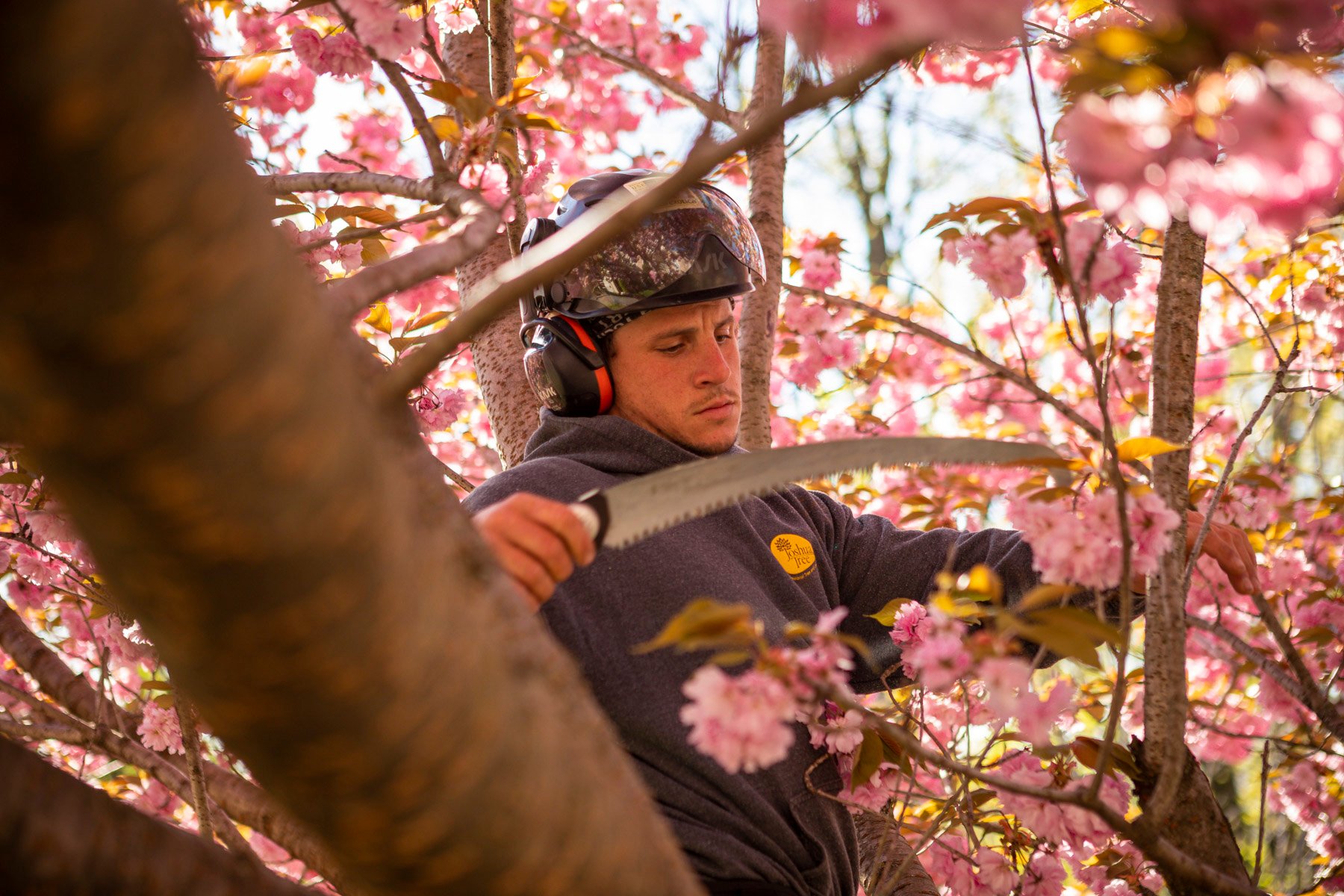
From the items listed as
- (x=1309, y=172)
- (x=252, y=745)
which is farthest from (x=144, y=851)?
(x=1309, y=172)

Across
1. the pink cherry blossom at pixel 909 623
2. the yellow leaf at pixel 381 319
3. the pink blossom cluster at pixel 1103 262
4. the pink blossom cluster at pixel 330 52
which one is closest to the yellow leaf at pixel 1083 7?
the pink blossom cluster at pixel 1103 262

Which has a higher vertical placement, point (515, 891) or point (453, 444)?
point (453, 444)

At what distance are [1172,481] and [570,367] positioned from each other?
1.22m

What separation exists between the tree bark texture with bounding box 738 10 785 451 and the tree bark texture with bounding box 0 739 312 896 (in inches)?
81.4

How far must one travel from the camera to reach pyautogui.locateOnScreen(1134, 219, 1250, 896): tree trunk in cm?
121

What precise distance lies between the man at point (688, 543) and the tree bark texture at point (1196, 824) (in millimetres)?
538

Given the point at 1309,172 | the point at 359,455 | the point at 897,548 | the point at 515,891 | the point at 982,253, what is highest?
the point at 982,253

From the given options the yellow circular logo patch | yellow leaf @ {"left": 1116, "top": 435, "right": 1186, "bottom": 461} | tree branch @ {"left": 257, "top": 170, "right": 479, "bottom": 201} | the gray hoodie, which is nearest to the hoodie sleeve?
the gray hoodie

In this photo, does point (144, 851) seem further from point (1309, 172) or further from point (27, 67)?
point (1309, 172)

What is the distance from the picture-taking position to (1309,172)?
82 centimetres

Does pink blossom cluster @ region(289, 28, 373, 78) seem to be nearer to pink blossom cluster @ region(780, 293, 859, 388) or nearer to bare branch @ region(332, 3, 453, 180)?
bare branch @ region(332, 3, 453, 180)

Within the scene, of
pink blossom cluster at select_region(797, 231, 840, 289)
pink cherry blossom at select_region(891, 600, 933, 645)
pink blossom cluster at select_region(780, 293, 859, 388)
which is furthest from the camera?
pink blossom cluster at select_region(780, 293, 859, 388)

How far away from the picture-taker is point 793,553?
6.81 ft

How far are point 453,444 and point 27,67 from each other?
4498 millimetres
